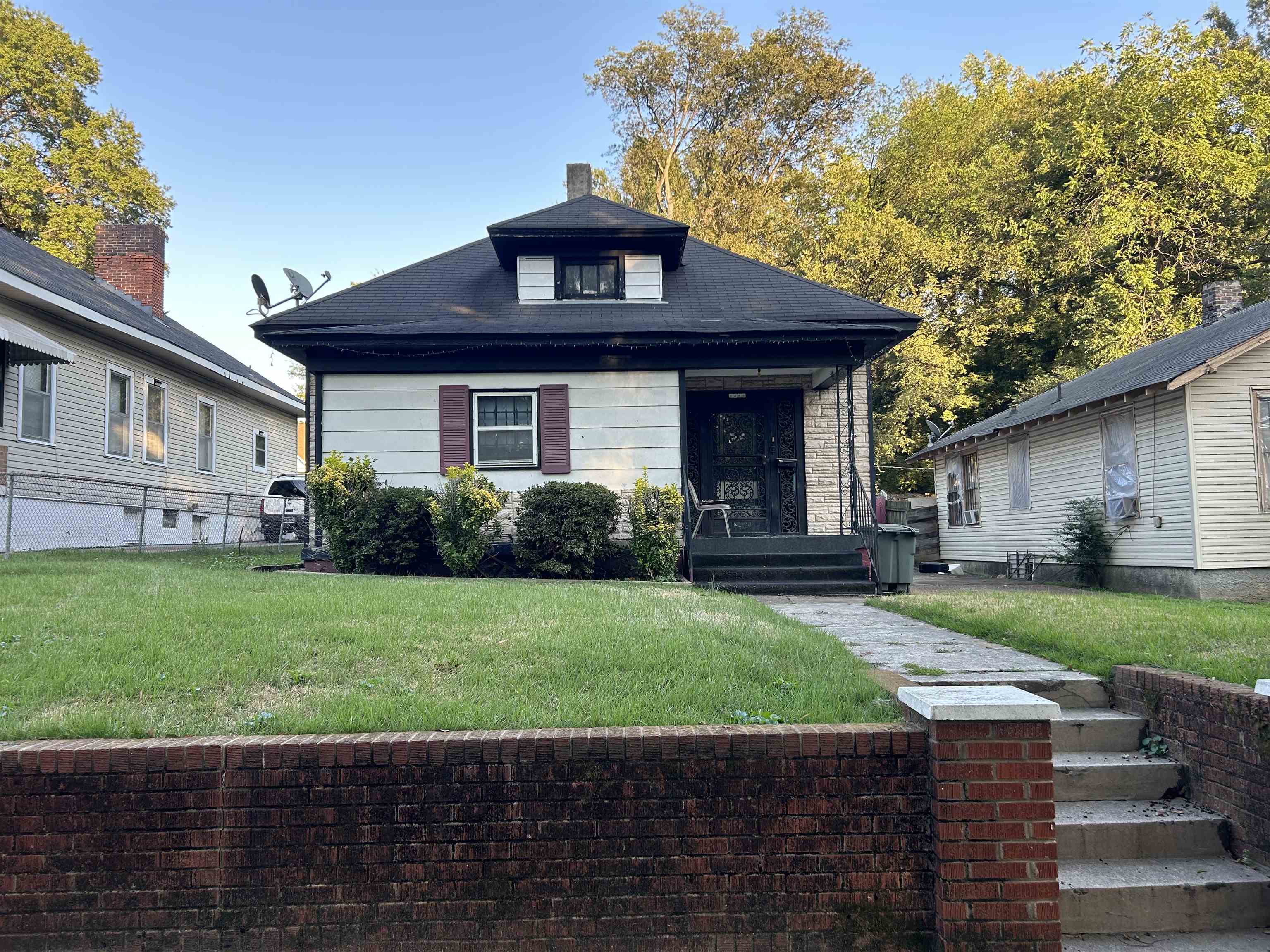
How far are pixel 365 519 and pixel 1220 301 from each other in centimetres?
1539

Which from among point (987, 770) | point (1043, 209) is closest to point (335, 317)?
point (987, 770)

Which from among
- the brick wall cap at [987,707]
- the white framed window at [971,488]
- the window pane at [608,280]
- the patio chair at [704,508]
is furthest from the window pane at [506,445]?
the white framed window at [971,488]

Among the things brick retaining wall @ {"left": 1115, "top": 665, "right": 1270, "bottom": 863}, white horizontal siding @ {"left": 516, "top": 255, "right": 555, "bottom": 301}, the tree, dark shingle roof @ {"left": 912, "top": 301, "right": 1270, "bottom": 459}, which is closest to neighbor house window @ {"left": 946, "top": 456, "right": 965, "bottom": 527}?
dark shingle roof @ {"left": 912, "top": 301, "right": 1270, "bottom": 459}

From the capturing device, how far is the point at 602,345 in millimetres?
11859

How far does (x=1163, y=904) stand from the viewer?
3.55 meters

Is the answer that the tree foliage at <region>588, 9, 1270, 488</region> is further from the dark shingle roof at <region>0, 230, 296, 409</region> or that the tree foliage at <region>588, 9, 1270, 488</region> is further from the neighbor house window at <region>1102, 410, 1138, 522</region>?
the dark shingle roof at <region>0, 230, 296, 409</region>

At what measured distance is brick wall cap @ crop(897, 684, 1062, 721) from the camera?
326cm

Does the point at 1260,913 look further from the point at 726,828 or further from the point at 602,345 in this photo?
the point at 602,345

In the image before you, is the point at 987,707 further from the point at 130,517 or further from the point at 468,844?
the point at 130,517

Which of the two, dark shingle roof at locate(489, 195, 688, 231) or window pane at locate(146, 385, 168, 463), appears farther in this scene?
window pane at locate(146, 385, 168, 463)

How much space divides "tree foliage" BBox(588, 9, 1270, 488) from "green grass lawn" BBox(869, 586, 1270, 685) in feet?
46.9

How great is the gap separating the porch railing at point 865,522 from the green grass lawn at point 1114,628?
81cm

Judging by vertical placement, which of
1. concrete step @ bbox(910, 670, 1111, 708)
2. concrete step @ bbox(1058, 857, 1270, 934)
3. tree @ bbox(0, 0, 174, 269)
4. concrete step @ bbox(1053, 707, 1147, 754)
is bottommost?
concrete step @ bbox(1058, 857, 1270, 934)

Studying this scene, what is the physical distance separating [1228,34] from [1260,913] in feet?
136
